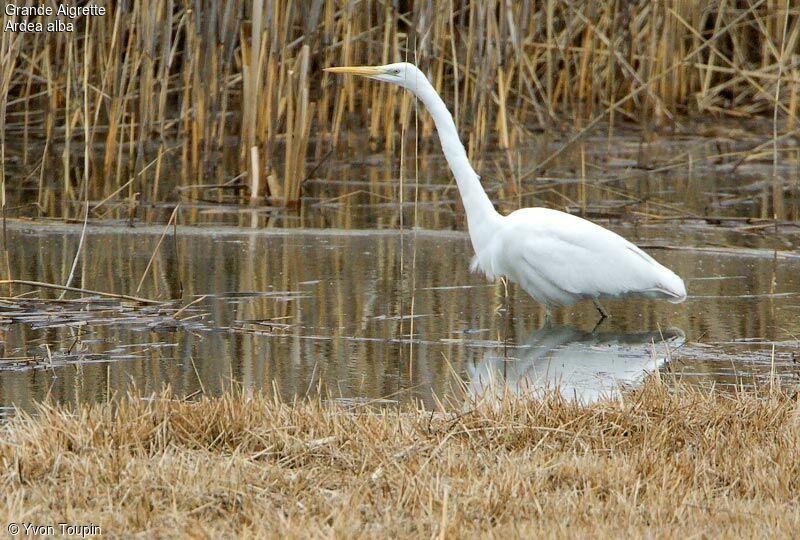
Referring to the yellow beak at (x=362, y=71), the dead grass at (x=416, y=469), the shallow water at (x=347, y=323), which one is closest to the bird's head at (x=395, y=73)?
the yellow beak at (x=362, y=71)

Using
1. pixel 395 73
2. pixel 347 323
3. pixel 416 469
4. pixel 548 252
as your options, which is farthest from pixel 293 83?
pixel 416 469

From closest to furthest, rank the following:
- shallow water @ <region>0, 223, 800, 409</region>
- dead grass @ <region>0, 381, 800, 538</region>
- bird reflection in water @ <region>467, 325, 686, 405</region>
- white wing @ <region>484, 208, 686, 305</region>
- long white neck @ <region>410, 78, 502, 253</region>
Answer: dead grass @ <region>0, 381, 800, 538</region> < bird reflection in water @ <region>467, 325, 686, 405</region> < shallow water @ <region>0, 223, 800, 409</region> < white wing @ <region>484, 208, 686, 305</region> < long white neck @ <region>410, 78, 502, 253</region>

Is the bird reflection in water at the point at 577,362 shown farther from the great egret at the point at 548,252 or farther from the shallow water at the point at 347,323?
the great egret at the point at 548,252

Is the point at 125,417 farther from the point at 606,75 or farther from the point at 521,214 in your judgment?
the point at 606,75

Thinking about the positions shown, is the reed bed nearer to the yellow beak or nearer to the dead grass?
the yellow beak

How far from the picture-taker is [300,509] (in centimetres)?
262

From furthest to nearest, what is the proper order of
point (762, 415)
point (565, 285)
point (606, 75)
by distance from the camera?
point (606, 75)
point (565, 285)
point (762, 415)

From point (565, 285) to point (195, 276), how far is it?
1.88m

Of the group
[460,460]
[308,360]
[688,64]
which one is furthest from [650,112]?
[460,460]

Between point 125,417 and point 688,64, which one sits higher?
point 688,64

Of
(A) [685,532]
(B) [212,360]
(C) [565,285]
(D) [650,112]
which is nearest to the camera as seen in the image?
(A) [685,532]

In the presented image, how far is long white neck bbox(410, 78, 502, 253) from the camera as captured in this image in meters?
5.65

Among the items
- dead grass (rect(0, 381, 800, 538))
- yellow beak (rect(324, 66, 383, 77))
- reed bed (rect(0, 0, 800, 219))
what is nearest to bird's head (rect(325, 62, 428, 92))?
yellow beak (rect(324, 66, 383, 77))

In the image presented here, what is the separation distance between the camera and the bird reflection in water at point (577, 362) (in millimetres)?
3975
